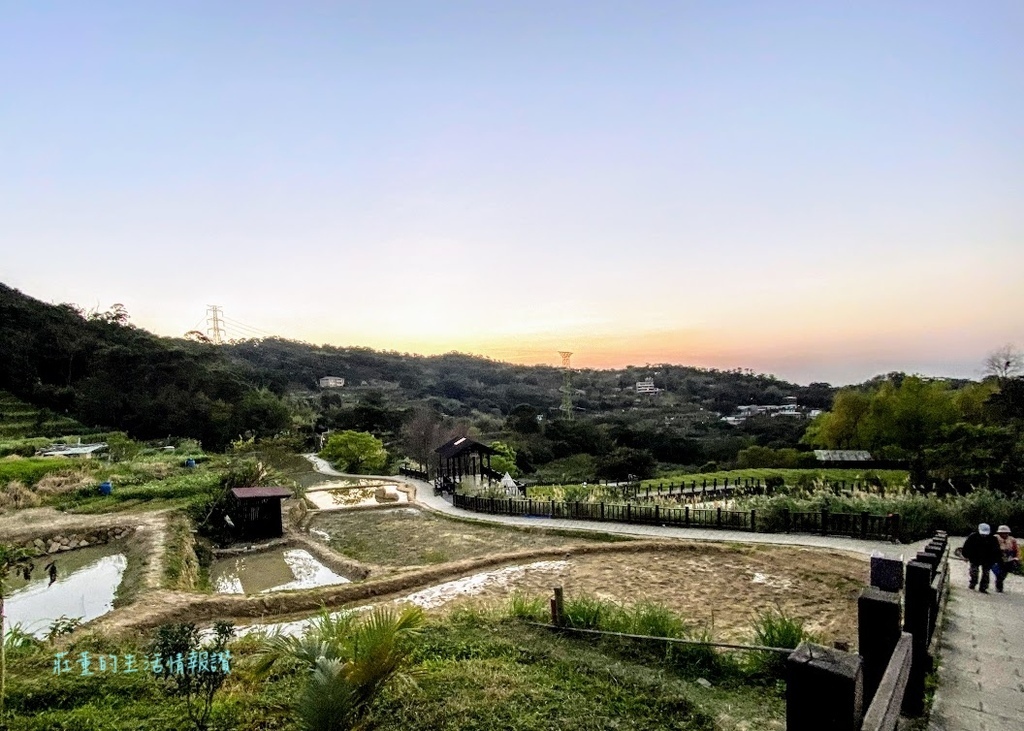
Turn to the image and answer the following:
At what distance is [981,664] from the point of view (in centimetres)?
547

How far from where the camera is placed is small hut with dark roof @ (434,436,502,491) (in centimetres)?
2370

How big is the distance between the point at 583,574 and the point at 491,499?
28.5ft

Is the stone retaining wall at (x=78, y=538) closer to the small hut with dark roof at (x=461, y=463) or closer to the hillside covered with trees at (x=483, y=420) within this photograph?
the small hut with dark roof at (x=461, y=463)

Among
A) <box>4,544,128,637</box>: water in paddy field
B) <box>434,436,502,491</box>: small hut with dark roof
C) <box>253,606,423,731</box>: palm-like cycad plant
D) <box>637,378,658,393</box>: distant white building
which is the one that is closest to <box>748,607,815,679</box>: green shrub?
<box>253,606,423,731</box>: palm-like cycad plant

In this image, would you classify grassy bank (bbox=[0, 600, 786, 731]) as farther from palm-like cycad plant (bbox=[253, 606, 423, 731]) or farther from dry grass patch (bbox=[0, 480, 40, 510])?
dry grass patch (bbox=[0, 480, 40, 510])

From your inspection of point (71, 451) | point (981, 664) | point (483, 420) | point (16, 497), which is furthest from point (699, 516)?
point (483, 420)

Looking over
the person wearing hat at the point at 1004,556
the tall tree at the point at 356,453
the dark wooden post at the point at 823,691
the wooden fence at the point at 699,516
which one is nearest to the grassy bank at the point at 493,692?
the dark wooden post at the point at 823,691

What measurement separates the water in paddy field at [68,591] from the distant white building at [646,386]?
94.9 metres

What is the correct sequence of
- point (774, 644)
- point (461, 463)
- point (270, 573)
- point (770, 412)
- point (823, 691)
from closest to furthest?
point (823, 691) → point (774, 644) → point (270, 573) → point (461, 463) → point (770, 412)

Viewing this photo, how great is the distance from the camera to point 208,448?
4122 cm

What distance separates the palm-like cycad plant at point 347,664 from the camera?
3953 millimetres

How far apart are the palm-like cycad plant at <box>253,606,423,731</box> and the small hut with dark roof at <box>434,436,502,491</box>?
18.2m

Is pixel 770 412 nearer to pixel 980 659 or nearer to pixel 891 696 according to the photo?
pixel 980 659

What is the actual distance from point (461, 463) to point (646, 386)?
83.1 metres
